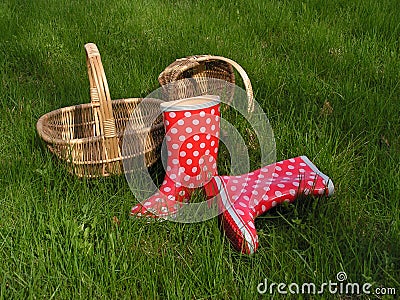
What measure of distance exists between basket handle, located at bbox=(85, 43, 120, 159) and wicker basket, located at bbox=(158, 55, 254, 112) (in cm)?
44

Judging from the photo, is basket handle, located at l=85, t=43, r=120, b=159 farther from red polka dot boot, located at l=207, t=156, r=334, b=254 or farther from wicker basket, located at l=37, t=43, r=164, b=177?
red polka dot boot, located at l=207, t=156, r=334, b=254

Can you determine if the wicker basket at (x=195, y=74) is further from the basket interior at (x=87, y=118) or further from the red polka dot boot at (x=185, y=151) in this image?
the red polka dot boot at (x=185, y=151)

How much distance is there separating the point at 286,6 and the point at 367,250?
8.11 ft

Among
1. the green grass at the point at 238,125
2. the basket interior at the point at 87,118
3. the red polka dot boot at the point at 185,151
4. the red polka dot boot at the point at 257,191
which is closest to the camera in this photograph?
the green grass at the point at 238,125

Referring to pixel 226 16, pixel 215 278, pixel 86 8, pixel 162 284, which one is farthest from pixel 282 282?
pixel 86 8

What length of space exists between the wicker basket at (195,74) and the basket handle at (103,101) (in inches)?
17.1

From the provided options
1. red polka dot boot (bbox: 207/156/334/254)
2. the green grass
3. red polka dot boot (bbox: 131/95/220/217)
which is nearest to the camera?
the green grass

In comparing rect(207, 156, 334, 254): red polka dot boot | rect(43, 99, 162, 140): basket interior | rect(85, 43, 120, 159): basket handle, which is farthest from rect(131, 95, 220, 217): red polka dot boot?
rect(43, 99, 162, 140): basket interior

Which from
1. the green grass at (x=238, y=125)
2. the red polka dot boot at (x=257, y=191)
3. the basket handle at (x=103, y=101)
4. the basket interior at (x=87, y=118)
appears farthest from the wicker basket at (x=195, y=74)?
the red polka dot boot at (x=257, y=191)

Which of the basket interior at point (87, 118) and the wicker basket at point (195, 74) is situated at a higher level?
the wicker basket at point (195, 74)

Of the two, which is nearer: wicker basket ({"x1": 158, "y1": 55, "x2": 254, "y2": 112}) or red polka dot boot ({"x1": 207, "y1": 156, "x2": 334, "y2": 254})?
red polka dot boot ({"x1": 207, "y1": 156, "x2": 334, "y2": 254})

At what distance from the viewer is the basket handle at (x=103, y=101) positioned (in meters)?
1.82

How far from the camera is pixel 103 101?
5.96 ft

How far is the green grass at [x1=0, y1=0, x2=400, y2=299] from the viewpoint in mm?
1512
